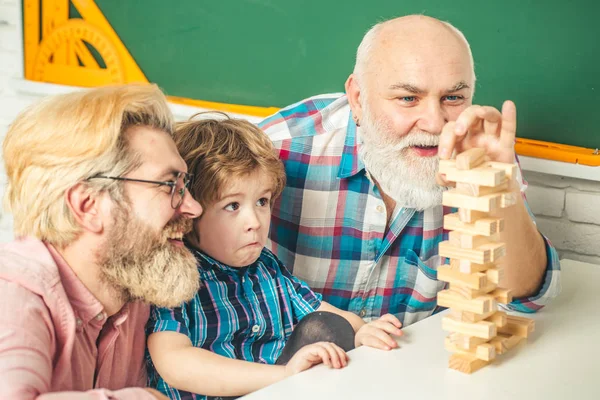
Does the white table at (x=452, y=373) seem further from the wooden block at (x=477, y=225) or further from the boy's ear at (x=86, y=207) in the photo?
the boy's ear at (x=86, y=207)

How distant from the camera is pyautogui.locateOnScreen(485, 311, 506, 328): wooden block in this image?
135 cm

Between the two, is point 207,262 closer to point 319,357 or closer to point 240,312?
point 240,312

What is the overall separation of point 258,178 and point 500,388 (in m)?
0.65

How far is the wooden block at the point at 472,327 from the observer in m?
1.29

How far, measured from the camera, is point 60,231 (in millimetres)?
1334

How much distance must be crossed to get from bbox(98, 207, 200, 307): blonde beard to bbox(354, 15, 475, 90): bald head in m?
0.67

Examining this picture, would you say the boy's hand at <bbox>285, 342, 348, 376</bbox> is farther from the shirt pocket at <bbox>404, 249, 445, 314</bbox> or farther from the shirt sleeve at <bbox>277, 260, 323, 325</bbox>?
the shirt pocket at <bbox>404, 249, 445, 314</bbox>

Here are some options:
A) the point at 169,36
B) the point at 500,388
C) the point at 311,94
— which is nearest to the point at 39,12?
the point at 169,36

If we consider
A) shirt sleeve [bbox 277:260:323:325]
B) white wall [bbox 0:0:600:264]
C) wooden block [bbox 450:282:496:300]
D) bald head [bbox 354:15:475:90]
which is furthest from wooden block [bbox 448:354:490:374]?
white wall [bbox 0:0:600:264]

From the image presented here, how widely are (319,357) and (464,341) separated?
0.25 meters

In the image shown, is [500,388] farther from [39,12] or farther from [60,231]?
[39,12]

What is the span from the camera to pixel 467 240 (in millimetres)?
1232

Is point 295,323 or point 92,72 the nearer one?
point 295,323

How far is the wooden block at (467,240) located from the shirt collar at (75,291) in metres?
0.63
